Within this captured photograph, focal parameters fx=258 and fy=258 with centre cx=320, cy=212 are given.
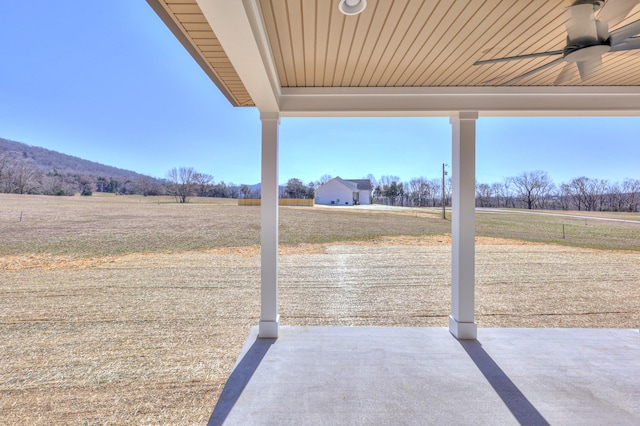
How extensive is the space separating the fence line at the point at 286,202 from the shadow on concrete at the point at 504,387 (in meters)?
3.60

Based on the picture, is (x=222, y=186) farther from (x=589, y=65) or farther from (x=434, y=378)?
(x=589, y=65)

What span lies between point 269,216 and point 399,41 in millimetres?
1718

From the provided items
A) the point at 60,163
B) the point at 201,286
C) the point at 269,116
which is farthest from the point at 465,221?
the point at 60,163

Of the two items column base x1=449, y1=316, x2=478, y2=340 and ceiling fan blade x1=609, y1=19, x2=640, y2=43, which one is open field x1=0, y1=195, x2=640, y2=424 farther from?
ceiling fan blade x1=609, y1=19, x2=640, y2=43

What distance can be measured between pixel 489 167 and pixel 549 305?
3507mm

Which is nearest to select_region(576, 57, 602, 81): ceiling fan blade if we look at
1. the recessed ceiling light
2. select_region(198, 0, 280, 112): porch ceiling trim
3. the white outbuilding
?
the recessed ceiling light

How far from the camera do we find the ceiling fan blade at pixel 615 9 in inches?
44.2

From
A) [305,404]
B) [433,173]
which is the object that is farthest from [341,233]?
[305,404]

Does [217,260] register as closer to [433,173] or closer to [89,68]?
[89,68]

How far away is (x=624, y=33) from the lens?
3.97ft

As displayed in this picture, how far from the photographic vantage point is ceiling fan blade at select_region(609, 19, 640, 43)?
3.83 feet

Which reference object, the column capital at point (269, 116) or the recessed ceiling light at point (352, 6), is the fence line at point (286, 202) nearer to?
the column capital at point (269, 116)

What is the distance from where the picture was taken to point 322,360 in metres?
2.07

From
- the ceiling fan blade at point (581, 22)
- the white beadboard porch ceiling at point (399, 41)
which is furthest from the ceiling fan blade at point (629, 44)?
the white beadboard porch ceiling at point (399, 41)
